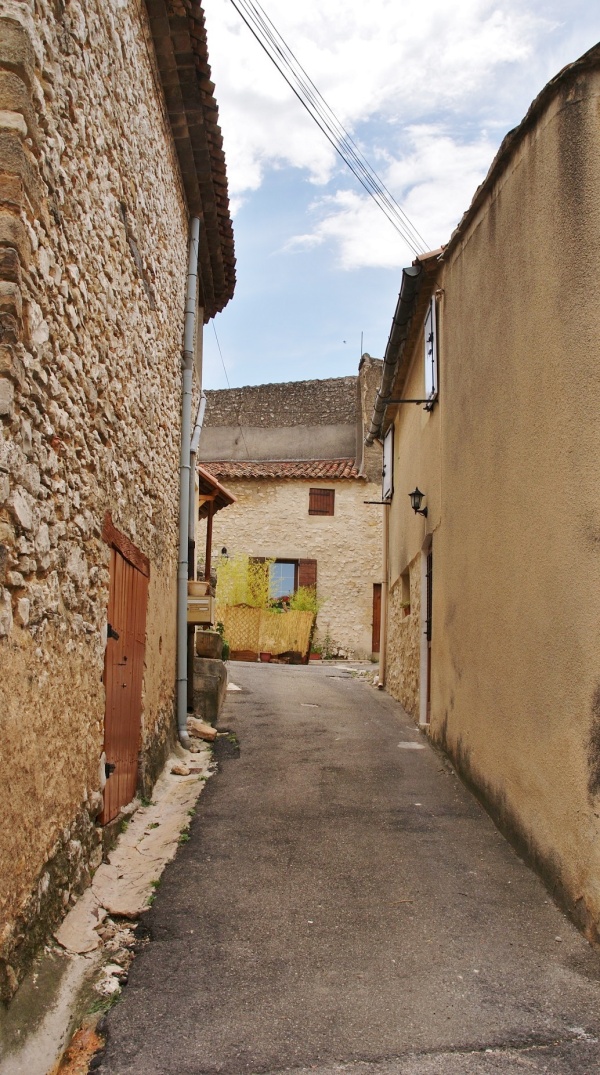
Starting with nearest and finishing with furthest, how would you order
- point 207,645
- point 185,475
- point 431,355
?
point 185,475 < point 431,355 < point 207,645

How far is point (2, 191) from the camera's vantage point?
320 cm

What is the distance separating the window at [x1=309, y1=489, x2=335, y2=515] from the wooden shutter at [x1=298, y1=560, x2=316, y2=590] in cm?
134

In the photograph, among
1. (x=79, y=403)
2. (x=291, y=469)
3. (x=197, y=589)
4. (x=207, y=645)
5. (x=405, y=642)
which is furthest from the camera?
(x=291, y=469)

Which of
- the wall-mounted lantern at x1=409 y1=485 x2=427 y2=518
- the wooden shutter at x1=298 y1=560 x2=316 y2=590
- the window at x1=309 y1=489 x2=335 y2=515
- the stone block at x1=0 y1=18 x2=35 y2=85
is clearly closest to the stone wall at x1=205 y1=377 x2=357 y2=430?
the window at x1=309 y1=489 x2=335 y2=515

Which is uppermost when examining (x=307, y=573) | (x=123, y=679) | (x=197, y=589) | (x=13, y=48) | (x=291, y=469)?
(x=291, y=469)

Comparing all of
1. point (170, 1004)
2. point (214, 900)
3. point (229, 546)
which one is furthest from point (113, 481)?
point (229, 546)

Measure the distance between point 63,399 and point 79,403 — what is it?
1.04 ft

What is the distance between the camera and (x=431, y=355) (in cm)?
849

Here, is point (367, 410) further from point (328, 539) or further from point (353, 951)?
point (353, 951)

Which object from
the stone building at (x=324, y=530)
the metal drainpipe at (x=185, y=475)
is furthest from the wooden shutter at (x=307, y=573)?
the metal drainpipe at (x=185, y=475)

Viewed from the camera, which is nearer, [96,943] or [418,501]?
[96,943]

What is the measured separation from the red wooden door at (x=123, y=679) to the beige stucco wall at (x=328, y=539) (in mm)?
15916

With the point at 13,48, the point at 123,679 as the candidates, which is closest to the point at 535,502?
the point at 123,679

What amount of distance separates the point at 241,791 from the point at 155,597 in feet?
5.56
